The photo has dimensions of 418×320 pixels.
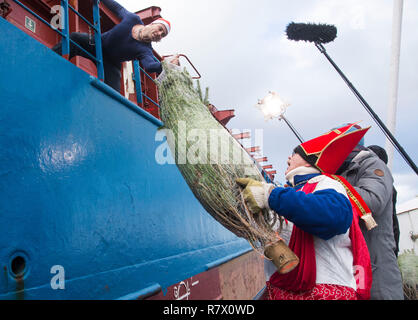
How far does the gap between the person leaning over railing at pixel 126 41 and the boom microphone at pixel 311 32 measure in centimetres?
200

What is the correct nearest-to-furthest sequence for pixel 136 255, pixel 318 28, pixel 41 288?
pixel 41 288 → pixel 136 255 → pixel 318 28

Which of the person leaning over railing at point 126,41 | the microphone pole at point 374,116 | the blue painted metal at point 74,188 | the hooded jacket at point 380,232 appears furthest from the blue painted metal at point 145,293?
the microphone pole at point 374,116

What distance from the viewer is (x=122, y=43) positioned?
302 cm

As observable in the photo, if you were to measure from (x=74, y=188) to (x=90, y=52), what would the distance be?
201cm

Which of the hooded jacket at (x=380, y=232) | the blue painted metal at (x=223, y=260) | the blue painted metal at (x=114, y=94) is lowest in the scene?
the blue painted metal at (x=223, y=260)

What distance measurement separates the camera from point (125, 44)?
3020mm

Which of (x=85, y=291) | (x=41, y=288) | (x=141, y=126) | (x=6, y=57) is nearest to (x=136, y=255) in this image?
(x=85, y=291)

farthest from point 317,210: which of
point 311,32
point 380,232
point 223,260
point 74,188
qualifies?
point 311,32

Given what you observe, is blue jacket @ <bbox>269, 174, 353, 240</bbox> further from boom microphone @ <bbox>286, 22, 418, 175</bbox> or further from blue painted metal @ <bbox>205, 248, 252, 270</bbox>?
boom microphone @ <bbox>286, 22, 418, 175</bbox>

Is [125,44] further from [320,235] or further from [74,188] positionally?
[320,235]

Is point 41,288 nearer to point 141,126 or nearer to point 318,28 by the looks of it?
point 141,126

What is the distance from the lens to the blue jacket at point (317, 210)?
1238 mm

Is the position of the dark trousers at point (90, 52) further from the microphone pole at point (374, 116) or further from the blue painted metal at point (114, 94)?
the microphone pole at point (374, 116)

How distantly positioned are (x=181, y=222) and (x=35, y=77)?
1.99 m
